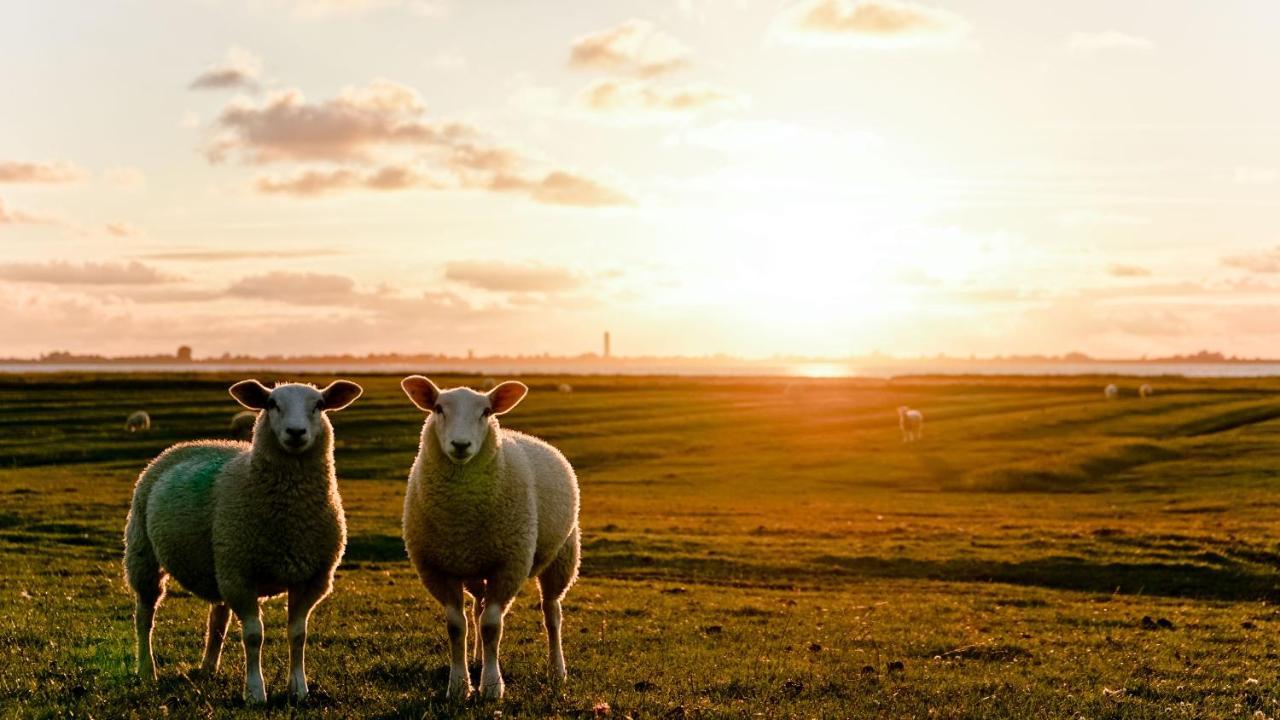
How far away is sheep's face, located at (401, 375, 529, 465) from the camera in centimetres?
991

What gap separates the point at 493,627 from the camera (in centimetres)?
1034

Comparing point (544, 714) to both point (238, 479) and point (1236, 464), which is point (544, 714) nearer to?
point (238, 479)

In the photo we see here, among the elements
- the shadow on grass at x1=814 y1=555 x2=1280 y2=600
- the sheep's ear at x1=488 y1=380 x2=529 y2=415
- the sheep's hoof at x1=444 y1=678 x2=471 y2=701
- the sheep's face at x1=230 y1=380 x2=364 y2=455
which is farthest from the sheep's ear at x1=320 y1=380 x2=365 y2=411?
the shadow on grass at x1=814 y1=555 x2=1280 y2=600

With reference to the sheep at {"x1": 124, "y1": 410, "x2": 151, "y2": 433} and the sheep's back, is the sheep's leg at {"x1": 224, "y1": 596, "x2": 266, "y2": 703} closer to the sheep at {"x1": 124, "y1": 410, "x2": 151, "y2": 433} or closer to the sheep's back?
the sheep's back

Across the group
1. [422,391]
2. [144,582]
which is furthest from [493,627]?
[144,582]

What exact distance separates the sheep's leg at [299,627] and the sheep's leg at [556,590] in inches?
97.5

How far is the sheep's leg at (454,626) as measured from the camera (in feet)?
33.3

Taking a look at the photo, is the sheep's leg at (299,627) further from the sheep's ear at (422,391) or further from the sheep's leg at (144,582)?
the sheep's ear at (422,391)

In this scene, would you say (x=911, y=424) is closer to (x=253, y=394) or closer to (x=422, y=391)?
(x=422, y=391)

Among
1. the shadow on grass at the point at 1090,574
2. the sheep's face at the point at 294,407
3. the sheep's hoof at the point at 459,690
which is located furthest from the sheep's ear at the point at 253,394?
the shadow on grass at the point at 1090,574

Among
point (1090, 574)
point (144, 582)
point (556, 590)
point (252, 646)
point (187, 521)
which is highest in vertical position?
point (187, 521)

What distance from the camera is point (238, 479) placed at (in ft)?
34.3

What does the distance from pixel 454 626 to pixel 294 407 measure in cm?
265

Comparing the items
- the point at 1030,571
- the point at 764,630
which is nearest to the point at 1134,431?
the point at 1030,571
